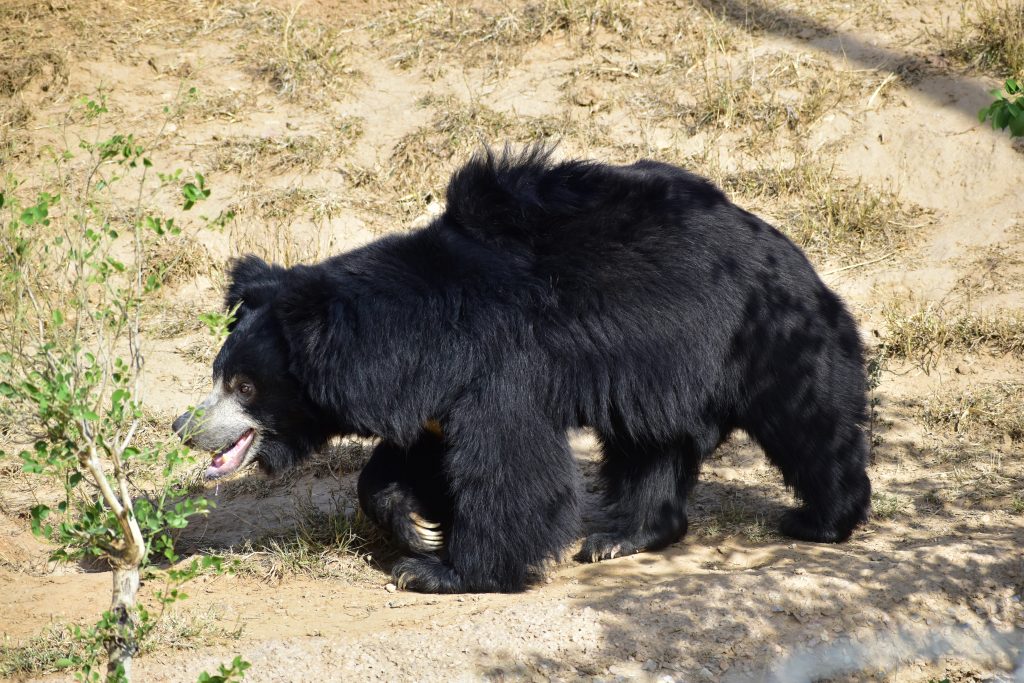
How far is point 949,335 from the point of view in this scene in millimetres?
6438

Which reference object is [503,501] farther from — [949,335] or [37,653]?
[949,335]

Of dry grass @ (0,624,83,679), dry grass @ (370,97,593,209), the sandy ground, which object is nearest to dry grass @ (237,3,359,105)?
the sandy ground

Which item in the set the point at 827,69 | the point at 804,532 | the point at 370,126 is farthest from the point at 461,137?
the point at 804,532

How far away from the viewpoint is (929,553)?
443 cm

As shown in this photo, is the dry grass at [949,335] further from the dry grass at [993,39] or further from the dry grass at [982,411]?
the dry grass at [993,39]

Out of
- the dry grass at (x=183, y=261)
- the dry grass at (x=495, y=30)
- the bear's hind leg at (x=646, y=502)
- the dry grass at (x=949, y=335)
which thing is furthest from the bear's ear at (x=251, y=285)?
the dry grass at (x=495, y=30)

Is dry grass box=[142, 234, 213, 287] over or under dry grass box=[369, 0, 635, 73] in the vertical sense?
under

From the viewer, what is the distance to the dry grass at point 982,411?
5836 millimetres

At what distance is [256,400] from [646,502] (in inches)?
71.4

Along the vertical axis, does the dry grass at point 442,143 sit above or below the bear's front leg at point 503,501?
above

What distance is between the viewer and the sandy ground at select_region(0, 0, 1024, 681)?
398cm

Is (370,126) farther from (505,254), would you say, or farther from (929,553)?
(929,553)

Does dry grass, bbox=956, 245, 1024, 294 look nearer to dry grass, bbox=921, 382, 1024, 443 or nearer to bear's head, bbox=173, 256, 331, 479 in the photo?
dry grass, bbox=921, 382, 1024, 443

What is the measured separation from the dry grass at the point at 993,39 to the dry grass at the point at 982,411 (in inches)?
109
